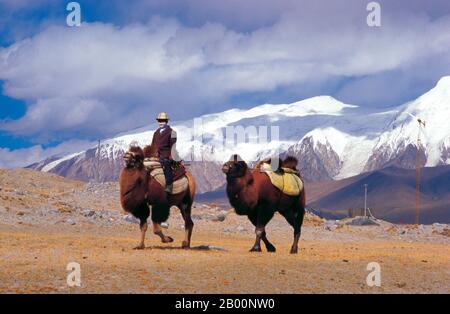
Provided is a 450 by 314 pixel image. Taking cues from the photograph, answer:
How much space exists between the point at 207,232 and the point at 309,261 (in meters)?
24.7

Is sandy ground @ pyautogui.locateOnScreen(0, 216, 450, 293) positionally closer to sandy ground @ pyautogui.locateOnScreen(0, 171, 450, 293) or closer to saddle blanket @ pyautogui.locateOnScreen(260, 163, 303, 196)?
sandy ground @ pyautogui.locateOnScreen(0, 171, 450, 293)

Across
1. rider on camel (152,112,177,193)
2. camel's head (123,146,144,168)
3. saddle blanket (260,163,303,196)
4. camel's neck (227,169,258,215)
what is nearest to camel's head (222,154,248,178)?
camel's neck (227,169,258,215)

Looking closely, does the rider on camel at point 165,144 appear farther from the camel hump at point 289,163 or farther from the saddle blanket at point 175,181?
the camel hump at point 289,163

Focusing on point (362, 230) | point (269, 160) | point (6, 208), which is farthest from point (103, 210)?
point (269, 160)

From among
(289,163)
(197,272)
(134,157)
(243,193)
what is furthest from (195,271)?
(289,163)

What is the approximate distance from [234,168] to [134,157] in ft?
9.12

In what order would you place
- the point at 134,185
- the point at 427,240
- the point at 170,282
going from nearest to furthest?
1. the point at 170,282
2. the point at 134,185
3. the point at 427,240

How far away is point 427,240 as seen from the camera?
48938 millimetres

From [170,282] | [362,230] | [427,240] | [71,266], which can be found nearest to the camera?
[170,282]

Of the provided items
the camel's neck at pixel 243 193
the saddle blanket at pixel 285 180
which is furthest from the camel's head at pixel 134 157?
the saddle blanket at pixel 285 180

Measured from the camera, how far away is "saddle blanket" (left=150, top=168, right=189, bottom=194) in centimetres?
2230

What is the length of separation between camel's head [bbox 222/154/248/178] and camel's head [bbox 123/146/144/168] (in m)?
2.31
